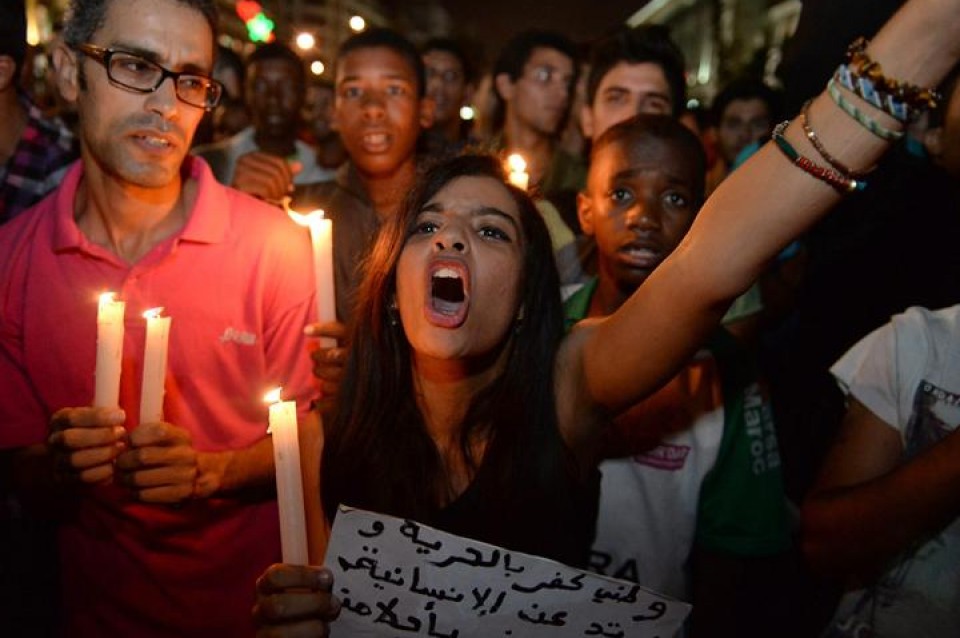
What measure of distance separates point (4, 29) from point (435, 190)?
2.39 metres

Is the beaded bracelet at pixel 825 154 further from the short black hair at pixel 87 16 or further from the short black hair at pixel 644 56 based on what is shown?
the short black hair at pixel 644 56

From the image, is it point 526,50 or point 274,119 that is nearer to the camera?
point 526,50

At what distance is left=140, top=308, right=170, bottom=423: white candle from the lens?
6.11ft

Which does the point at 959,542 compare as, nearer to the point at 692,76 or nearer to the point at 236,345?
the point at 236,345

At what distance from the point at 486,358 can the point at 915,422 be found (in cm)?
117

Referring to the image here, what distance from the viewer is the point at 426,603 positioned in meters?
1.74

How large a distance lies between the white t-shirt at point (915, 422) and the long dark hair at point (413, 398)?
2.94ft

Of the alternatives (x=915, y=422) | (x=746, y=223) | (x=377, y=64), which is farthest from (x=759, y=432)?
(x=377, y=64)

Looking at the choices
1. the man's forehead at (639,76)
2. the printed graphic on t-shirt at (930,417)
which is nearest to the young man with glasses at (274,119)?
the man's forehead at (639,76)

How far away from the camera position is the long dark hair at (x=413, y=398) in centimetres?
208

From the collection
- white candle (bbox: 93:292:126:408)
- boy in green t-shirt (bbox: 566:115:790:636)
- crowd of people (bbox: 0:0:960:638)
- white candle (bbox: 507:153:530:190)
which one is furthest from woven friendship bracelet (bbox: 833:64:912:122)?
white candle (bbox: 93:292:126:408)

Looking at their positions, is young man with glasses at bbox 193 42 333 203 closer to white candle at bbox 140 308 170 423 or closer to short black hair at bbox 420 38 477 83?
short black hair at bbox 420 38 477 83

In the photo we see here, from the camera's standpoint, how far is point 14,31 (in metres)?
3.41

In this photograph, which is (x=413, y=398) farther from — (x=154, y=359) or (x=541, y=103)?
(x=541, y=103)
